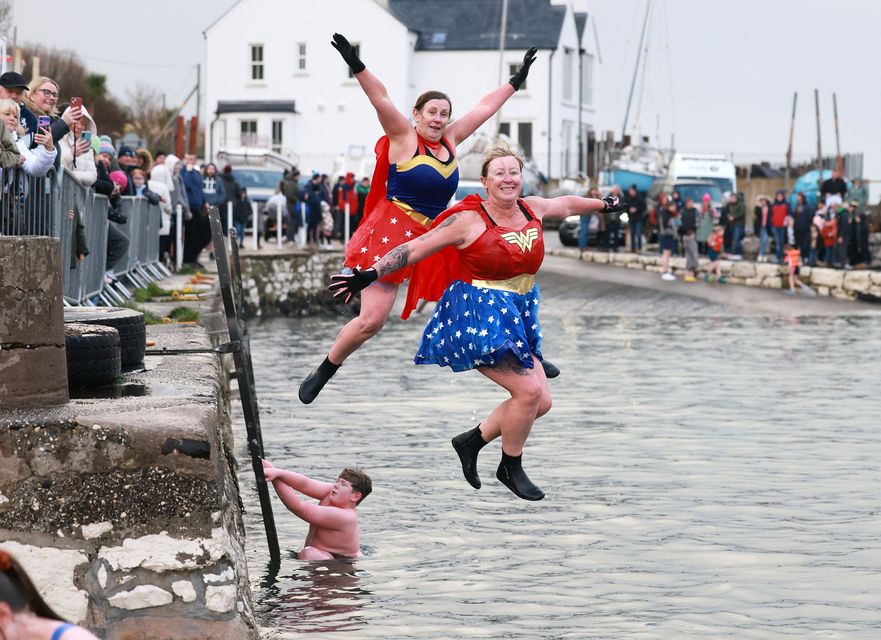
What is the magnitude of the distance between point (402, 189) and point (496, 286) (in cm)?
76

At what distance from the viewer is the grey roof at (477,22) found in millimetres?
67250

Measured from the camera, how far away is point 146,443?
7098 mm

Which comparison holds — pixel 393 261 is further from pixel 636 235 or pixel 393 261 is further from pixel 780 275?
pixel 636 235

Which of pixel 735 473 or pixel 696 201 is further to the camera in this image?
pixel 696 201

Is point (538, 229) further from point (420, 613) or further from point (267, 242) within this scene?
point (267, 242)

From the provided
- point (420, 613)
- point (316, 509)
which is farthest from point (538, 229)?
point (316, 509)

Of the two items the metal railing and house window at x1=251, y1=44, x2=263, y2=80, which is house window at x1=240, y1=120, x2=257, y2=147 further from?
the metal railing

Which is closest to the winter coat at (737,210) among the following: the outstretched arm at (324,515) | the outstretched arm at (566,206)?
the outstretched arm at (324,515)

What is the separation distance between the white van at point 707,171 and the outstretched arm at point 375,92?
37.6m

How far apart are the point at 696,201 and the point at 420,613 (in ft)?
112

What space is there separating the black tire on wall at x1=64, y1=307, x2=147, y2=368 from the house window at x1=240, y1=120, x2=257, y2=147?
55.6 meters

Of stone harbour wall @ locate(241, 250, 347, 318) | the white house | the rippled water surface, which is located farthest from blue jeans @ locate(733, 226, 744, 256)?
the white house

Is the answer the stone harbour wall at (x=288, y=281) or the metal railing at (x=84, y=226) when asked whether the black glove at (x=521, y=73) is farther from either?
the stone harbour wall at (x=288, y=281)

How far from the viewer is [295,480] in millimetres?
10508
